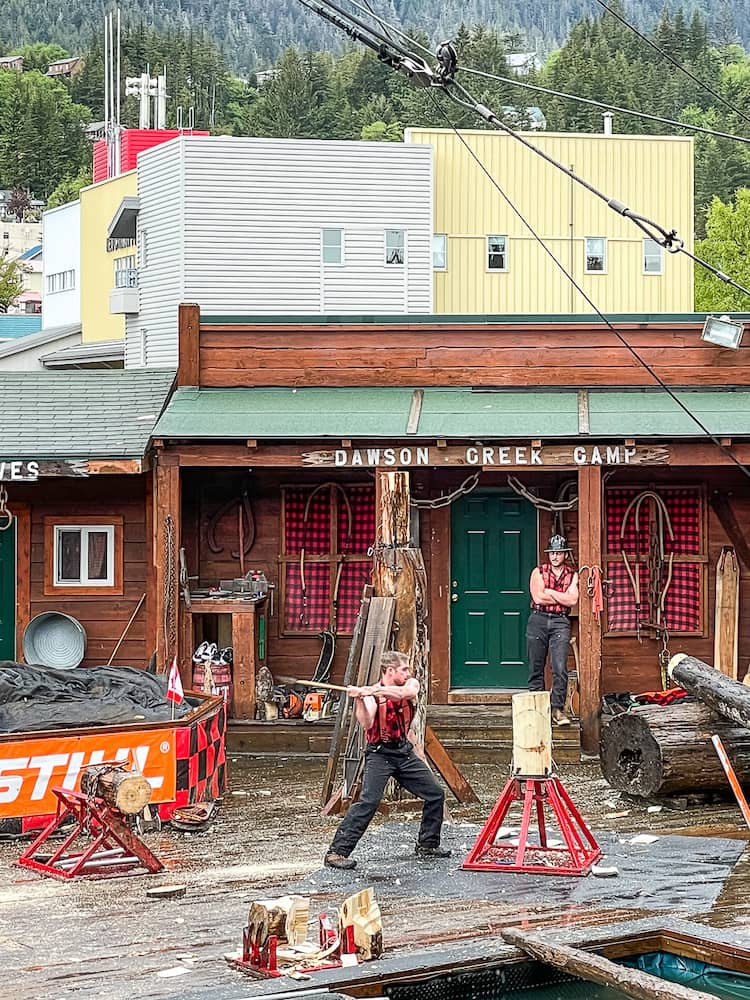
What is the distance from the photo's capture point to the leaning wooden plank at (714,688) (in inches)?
505

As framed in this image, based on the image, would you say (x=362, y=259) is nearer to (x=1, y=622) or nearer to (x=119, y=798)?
(x=1, y=622)

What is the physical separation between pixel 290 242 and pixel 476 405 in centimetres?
2608

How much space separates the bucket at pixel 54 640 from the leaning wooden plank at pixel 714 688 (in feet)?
21.7

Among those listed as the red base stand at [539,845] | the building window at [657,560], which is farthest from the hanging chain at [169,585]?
the red base stand at [539,845]

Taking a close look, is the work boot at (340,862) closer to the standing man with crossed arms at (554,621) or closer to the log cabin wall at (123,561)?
the standing man with crossed arms at (554,621)

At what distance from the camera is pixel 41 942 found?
9.09m

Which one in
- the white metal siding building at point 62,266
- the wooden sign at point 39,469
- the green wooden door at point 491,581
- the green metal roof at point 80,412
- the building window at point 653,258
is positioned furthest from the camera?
the white metal siding building at point 62,266

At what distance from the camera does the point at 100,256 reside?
55.7 meters

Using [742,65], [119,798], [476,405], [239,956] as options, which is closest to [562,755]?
[476,405]

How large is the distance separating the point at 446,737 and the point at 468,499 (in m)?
2.86

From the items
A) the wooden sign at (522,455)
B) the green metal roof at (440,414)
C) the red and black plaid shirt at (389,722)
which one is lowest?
the red and black plaid shirt at (389,722)

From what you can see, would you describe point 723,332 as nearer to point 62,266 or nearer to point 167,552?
point 167,552

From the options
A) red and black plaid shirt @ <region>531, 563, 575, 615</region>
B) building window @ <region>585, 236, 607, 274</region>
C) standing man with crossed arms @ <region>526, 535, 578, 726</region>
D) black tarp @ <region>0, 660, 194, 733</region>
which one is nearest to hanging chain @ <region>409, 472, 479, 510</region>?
standing man with crossed arms @ <region>526, 535, 578, 726</region>

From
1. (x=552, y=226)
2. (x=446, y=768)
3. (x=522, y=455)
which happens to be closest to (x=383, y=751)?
(x=446, y=768)
